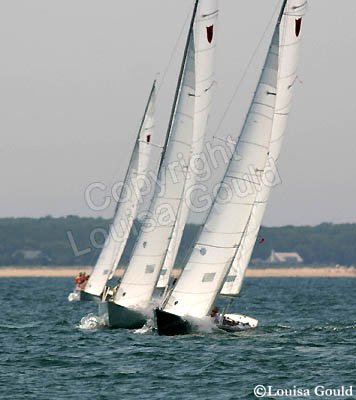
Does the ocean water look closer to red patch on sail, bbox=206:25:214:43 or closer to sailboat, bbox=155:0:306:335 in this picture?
sailboat, bbox=155:0:306:335

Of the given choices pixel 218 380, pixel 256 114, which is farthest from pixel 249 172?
pixel 218 380

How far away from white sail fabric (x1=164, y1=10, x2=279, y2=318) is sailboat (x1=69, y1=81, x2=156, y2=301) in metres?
21.4

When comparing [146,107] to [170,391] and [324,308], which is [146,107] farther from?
[170,391]

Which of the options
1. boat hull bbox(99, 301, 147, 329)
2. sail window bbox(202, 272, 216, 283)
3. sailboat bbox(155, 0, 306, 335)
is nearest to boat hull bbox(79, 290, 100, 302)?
boat hull bbox(99, 301, 147, 329)

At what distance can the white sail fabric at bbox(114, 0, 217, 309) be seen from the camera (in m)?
44.2

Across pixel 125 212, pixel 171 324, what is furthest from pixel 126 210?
pixel 171 324

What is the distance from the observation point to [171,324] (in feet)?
132

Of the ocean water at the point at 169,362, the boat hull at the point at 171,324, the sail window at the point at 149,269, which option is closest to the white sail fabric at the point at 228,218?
the boat hull at the point at 171,324

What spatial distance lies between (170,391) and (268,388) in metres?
2.19

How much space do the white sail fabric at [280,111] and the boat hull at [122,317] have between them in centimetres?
278

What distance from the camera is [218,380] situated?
32.5m

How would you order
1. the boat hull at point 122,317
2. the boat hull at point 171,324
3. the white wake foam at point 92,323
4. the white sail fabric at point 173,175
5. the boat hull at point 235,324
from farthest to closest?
the white wake foam at point 92,323 → the boat hull at point 122,317 → the white sail fabric at point 173,175 → the boat hull at point 235,324 → the boat hull at point 171,324

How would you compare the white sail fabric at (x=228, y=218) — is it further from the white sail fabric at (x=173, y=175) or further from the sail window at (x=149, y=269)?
the sail window at (x=149, y=269)

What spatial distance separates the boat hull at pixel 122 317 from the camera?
44.6m
